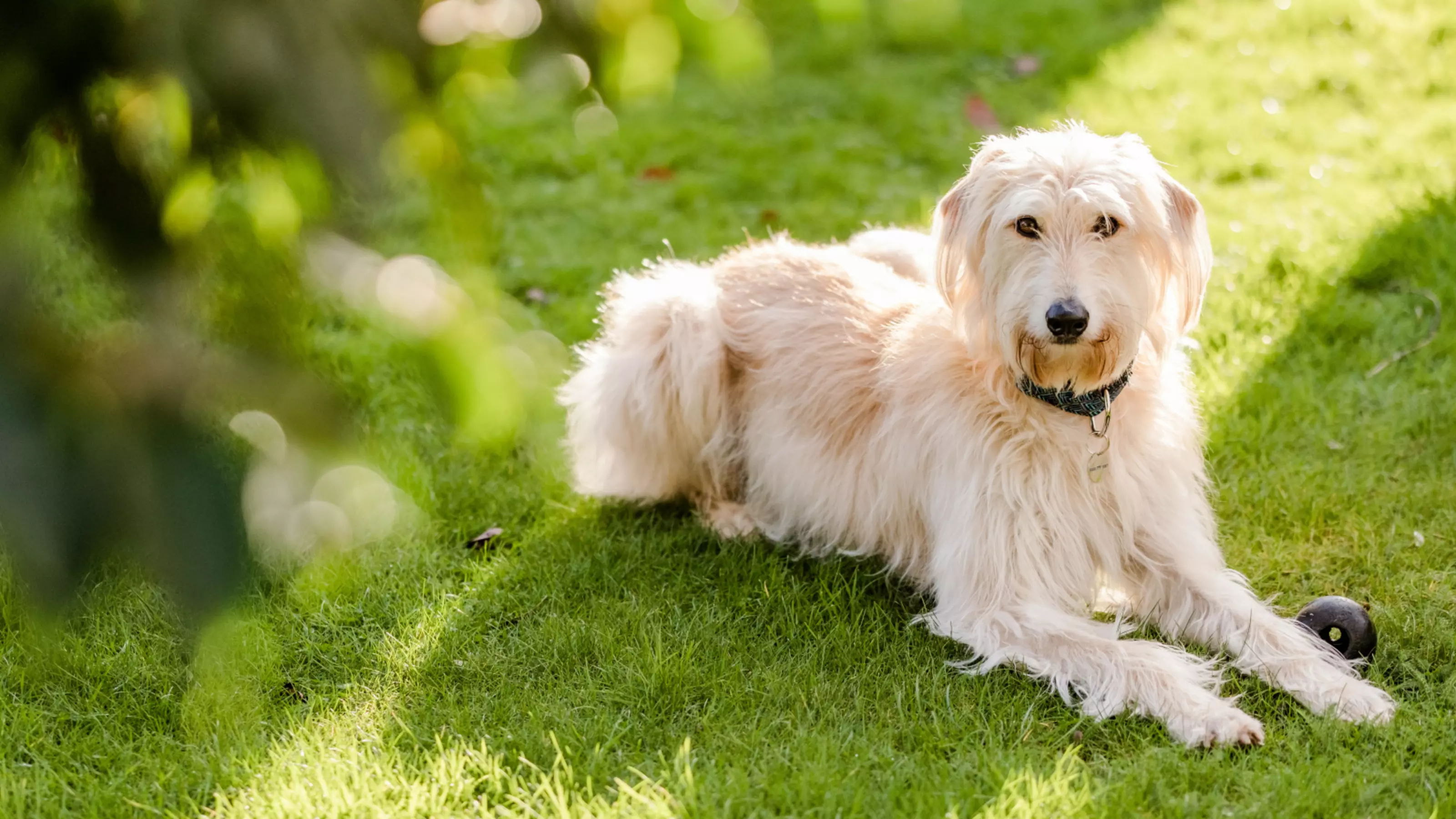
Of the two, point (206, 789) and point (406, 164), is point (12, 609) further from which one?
point (206, 789)

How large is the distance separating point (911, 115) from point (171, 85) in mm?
8058

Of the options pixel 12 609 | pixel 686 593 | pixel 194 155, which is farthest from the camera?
pixel 686 593

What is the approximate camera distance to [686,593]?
14.4 feet

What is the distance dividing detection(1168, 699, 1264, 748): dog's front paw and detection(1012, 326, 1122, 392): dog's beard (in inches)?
38.6

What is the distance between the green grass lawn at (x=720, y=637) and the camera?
236 centimetres

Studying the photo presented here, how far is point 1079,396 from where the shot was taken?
3779 millimetres

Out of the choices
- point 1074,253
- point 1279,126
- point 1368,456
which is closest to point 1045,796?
point 1074,253

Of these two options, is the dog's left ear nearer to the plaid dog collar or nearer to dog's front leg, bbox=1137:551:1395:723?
the plaid dog collar

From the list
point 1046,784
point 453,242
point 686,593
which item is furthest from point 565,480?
point 453,242

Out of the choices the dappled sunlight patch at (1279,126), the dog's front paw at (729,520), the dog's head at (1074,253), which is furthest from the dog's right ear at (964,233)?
the dappled sunlight patch at (1279,126)

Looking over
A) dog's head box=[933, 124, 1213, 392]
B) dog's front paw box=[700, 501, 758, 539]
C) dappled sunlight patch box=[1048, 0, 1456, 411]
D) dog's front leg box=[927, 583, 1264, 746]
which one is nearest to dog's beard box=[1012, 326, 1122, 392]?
dog's head box=[933, 124, 1213, 392]

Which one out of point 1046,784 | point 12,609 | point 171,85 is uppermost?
point 171,85

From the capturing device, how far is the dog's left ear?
371 centimetres

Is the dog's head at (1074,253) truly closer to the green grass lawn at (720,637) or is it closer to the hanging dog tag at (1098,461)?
the hanging dog tag at (1098,461)
